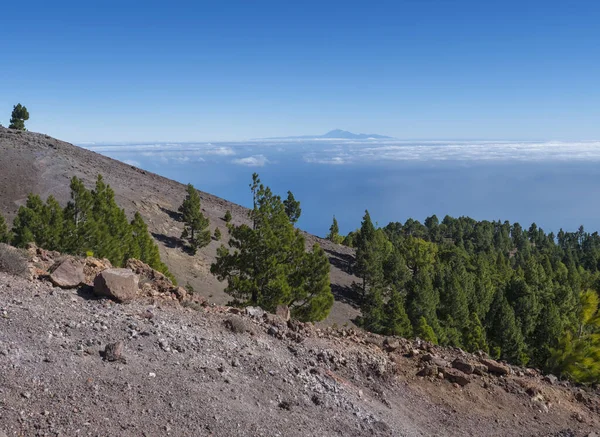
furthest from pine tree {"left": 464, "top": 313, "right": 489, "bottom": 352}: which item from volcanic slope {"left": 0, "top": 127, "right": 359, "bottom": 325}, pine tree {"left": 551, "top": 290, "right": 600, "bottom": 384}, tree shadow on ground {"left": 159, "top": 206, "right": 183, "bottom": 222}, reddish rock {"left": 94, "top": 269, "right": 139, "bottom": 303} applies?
tree shadow on ground {"left": 159, "top": 206, "right": 183, "bottom": 222}

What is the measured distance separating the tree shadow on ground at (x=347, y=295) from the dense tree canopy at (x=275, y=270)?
30.2m

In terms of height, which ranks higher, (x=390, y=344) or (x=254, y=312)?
(x=254, y=312)

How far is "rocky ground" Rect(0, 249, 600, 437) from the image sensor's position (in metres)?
7.32

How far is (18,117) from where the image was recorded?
72.1 m

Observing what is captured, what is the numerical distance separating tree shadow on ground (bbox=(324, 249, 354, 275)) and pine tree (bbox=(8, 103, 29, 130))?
190 feet

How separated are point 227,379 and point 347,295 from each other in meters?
45.4

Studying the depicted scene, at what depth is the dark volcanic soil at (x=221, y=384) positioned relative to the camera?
7258 millimetres

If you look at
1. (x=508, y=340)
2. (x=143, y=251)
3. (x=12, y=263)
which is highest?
(x=12, y=263)

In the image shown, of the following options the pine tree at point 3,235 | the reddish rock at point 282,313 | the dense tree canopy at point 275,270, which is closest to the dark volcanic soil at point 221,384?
the reddish rock at point 282,313

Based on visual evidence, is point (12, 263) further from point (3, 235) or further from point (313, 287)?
point (3, 235)

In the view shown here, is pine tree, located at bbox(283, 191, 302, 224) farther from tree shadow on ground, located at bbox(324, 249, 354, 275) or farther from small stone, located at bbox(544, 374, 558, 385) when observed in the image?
small stone, located at bbox(544, 374, 558, 385)

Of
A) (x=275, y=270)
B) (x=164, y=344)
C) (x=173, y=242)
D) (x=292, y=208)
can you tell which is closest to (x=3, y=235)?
(x=275, y=270)

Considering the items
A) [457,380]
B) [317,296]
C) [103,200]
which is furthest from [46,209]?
[457,380]

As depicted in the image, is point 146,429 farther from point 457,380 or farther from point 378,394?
point 457,380
